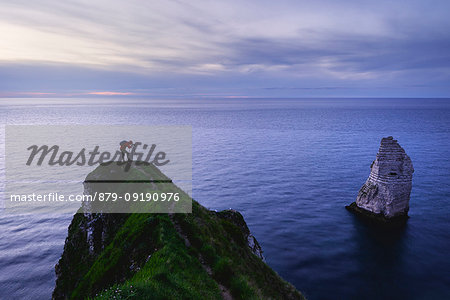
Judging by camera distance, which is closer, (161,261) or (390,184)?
(161,261)

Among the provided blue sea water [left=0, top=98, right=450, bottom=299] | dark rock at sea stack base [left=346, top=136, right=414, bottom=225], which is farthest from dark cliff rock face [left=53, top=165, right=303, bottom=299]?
dark rock at sea stack base [left=346, top=136, right=414, bottom=225]

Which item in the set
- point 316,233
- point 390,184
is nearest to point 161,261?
point 316,233

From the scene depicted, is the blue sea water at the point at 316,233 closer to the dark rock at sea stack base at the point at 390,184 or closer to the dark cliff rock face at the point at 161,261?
the dark rock at sea stack base at the point at 390,184

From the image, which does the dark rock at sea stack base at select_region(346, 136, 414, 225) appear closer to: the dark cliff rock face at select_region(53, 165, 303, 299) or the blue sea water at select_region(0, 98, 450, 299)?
the blue sea water at select_region(0, 98, 450, 299)

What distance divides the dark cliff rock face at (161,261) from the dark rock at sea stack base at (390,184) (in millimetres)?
29843

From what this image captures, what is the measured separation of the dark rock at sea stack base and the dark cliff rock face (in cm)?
2984

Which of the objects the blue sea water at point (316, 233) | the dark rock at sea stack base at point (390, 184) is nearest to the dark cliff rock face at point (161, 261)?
the blue sea water at point (316, 233)

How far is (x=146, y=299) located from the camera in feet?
31.6

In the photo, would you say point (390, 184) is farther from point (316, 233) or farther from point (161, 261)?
point (161, 261)

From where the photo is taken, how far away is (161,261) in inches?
506

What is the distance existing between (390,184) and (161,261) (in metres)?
38.9

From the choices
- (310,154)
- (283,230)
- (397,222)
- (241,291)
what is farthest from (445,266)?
(310,154)

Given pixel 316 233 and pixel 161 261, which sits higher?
pixel 161 261

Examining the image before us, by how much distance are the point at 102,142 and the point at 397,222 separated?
313 ft
